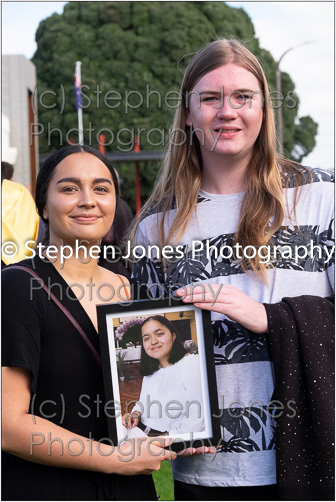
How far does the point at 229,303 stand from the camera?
229cm

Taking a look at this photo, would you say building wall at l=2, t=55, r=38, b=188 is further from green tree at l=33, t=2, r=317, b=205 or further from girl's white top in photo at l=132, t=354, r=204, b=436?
girl's white top in photo at l=132, t=354, r=204, b=436

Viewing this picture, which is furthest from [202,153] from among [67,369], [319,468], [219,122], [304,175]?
[319,468]

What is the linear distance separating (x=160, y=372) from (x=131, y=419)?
0.17 meters

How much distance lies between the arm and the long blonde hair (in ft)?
2.39

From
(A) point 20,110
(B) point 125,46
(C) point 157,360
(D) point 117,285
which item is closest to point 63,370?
(C) point 157,360

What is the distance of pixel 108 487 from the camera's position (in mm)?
2260

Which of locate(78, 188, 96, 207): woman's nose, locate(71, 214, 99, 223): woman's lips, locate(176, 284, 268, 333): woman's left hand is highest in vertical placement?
locate(78, 188, 96, 207): woman's nose

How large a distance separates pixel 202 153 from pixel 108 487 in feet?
3.87

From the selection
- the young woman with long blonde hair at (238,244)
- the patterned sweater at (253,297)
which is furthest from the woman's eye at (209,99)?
the patterned sweater at (253,297)

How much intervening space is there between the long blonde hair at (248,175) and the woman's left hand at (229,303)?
0.17 metres

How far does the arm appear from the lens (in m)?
2.15

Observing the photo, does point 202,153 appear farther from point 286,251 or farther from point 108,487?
point 108,487

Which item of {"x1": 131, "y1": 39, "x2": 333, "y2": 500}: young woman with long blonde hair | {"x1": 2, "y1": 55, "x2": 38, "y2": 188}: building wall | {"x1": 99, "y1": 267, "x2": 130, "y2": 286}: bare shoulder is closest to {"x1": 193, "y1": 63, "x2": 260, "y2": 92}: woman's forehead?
{"x1": 131, "y1": 39, "x2": 333, "y2": 500}: young woman with long blonde hair

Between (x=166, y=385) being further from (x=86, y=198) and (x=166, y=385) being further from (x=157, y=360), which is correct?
(x=86, y=198)
